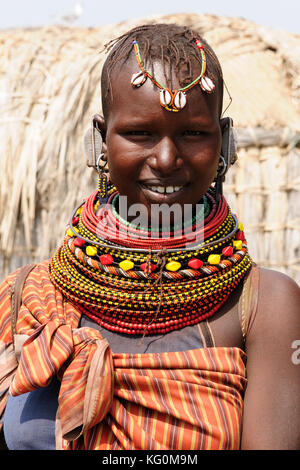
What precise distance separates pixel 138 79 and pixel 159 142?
0.57 feet

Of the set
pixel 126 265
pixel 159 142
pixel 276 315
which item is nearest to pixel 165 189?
pixel 159 142

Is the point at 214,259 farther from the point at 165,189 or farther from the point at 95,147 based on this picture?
the point at 95,147

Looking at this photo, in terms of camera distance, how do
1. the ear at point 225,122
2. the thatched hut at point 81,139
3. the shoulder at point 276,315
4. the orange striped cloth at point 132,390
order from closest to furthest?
the orange striped cloth at point 132,390 < the shoulder at point 276,315 < the ear at point 225,122 < the thatched hut at point 81,139

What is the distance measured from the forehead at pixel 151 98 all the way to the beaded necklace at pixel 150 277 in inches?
12.7

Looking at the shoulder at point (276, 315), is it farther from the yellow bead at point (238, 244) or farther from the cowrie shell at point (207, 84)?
the cowrie shell at point (207, 84)

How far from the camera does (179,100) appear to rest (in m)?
1.39

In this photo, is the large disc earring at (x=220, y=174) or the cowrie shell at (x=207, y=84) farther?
the large disc earring at (x=220, y=174)

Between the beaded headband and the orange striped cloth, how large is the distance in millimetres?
634

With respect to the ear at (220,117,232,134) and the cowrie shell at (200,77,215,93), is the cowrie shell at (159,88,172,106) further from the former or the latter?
the ear at (220,117,232,134)

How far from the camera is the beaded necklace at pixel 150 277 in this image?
1485 millimetres

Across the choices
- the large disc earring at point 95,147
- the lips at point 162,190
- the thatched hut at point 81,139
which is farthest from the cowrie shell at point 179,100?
the thatched hut at point 81,139
